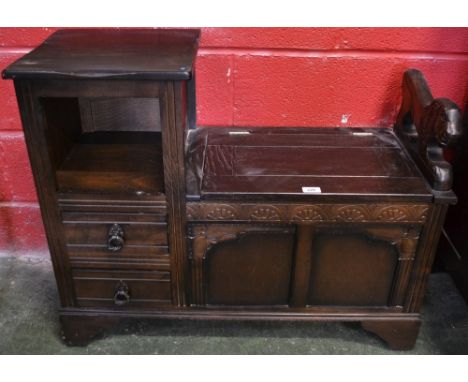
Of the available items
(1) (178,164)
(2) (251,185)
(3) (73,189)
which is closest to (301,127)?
(2) (251,185)

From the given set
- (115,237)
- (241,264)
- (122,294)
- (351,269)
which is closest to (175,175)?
(115,237)

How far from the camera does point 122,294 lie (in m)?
1.89

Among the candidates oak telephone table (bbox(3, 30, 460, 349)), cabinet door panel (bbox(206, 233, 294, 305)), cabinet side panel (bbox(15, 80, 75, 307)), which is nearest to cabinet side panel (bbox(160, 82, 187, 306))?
oak telephone table (bbox(3, 30, 460, 349))

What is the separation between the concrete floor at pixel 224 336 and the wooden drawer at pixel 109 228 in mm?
495

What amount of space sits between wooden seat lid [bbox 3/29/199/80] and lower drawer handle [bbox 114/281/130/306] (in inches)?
32.0

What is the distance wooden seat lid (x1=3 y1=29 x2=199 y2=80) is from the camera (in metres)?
1.47

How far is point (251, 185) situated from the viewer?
1.73m

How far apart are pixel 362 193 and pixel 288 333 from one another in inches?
29.5

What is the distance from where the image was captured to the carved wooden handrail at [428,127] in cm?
163

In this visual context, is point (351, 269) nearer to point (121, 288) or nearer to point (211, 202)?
point (211, 202)

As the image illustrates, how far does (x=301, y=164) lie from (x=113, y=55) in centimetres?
76

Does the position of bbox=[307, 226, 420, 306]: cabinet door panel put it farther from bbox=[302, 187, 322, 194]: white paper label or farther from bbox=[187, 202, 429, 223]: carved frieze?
bbox=[302, 187, 322, 194]: white paper label

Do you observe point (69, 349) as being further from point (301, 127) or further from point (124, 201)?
point (301, 127)

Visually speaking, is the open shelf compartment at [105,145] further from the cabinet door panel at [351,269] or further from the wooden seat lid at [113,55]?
the cabinet door panel at [351,269]
